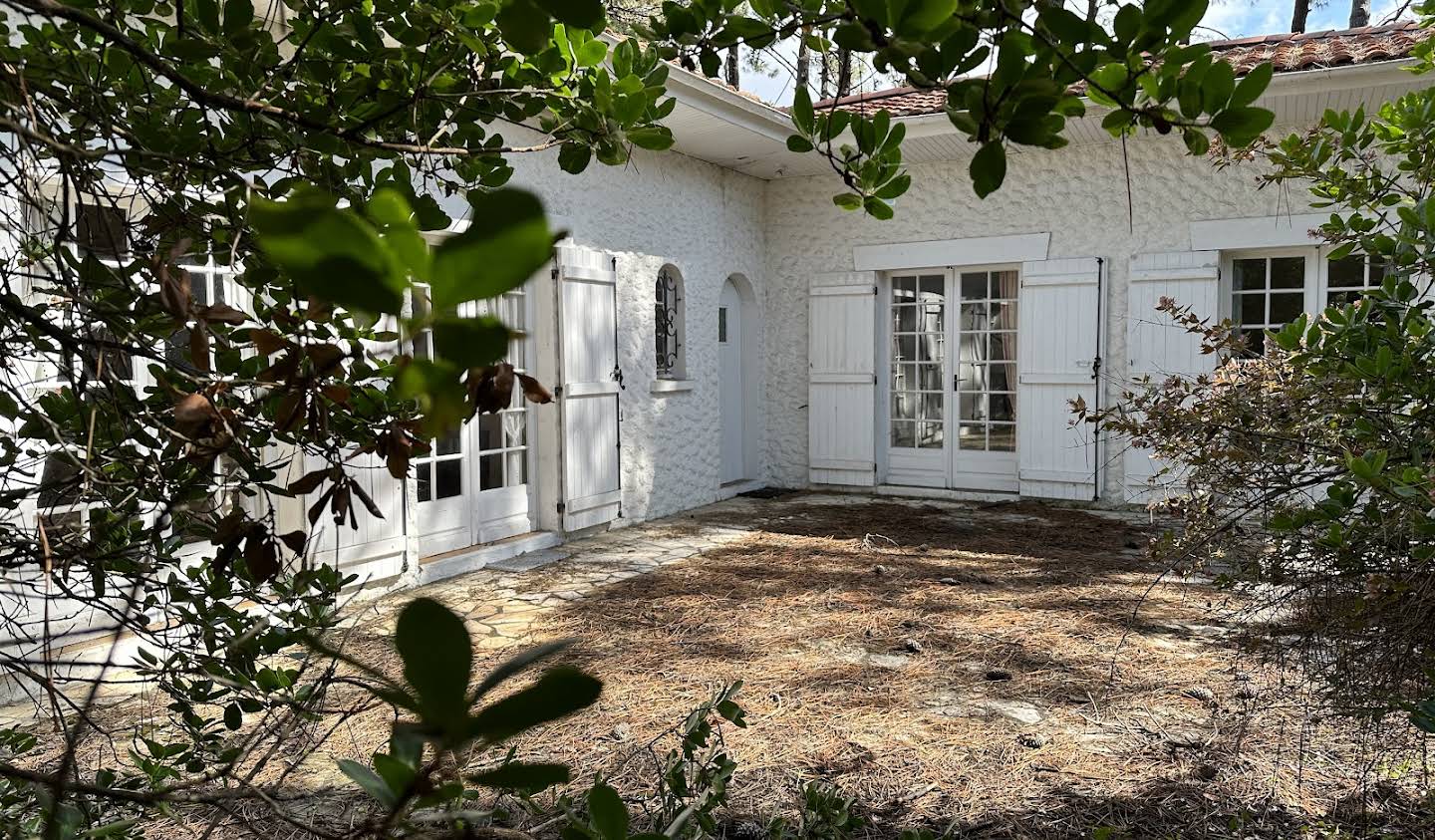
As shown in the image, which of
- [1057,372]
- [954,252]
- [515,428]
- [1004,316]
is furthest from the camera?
[1004,316]

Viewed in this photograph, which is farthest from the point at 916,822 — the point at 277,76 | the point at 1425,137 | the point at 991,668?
the point at 277,76

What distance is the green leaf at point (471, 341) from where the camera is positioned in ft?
0.91

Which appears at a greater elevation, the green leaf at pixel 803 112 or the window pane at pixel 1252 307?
the window pane at pixel 1252 307

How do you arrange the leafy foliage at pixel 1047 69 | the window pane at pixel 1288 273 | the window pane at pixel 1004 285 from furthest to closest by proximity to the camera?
the window pane at pixel 1004 285, the window pane at pixel 1288 273, the leafy foliage at pixel 1047 69

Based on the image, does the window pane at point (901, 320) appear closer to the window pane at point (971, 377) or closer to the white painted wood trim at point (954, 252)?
the white painted wood trim at point (954, 252)

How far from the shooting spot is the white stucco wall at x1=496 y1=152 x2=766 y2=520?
655 centimetres

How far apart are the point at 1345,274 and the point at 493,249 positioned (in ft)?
25.2

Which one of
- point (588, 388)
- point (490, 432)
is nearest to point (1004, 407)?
point (588, 388)

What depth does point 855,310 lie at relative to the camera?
8062mm

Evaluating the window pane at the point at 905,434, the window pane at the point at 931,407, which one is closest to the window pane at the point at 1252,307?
the window pane at the point at 931,407

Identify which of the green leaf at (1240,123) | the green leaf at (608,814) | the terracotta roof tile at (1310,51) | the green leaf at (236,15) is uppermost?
the terracotta roof tile at (1310,51)

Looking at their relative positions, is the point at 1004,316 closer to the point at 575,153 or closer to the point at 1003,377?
the point at 1003,377

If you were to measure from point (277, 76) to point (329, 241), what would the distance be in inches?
43.4

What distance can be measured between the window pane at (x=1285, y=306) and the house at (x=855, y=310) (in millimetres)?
19
